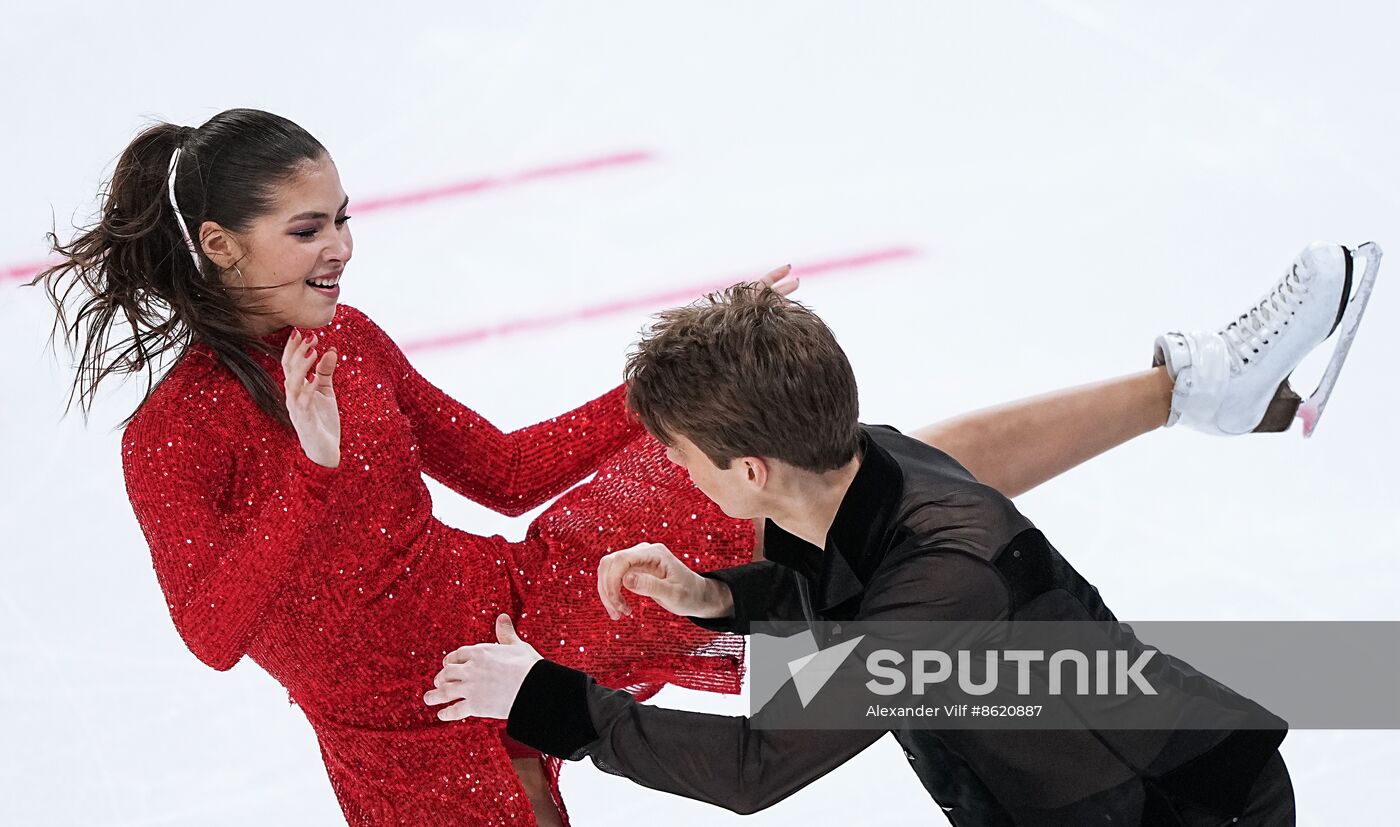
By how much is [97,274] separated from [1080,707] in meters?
1.55

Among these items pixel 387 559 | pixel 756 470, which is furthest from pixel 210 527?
pixel 756 470

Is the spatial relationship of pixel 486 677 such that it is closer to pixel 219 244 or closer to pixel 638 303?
pixel 219 244

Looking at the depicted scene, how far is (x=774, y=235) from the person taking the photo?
4.30m

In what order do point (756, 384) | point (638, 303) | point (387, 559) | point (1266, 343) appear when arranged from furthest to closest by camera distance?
point (638, 303)
point (1266, 343)
point (387, 559)
point (756, 384)

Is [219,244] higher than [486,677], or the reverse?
[219,244]

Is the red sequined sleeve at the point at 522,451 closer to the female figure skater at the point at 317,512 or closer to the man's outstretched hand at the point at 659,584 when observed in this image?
the female figure skater at the point at 317,512

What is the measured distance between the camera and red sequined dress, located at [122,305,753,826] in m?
2.24

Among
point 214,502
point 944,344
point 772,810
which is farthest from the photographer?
point 944,344

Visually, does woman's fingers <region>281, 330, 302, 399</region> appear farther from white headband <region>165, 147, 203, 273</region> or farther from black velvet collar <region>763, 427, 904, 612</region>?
black velvet collar <region>763, 427, 904, 612</region>

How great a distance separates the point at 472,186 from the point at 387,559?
6.87ft

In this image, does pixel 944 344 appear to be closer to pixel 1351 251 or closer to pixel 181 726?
pixel 1351 251

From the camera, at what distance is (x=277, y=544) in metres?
2.17

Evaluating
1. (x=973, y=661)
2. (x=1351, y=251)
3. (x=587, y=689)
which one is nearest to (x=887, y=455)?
(x=973, y=661)

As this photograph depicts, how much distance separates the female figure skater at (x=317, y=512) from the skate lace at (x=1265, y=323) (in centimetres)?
113
